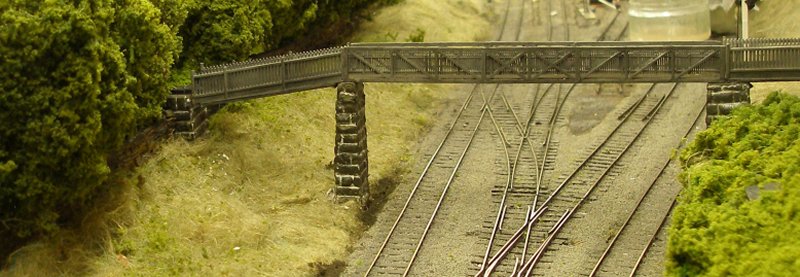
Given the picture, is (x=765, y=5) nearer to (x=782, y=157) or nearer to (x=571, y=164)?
(x=571, y=164)

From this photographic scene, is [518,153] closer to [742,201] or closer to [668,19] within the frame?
[668,19]

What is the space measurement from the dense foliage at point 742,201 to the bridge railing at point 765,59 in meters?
2.54

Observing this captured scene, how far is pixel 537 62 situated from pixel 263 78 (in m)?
8.26

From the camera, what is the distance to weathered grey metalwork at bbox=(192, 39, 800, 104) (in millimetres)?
31703

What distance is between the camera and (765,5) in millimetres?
54469

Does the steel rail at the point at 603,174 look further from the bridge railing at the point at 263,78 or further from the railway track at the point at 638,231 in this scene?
the bridge railing at the point at 263,78

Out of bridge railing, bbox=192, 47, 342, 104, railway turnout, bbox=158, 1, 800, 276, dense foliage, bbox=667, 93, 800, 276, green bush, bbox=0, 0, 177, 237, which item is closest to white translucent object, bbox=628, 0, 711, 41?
railway turnout, bbox=158, 1, 800, 276

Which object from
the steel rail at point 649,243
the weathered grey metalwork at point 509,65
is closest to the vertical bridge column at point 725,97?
the weathered grey metalwork at point 509,65

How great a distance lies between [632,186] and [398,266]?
9.20 m

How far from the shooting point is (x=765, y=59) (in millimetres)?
31453

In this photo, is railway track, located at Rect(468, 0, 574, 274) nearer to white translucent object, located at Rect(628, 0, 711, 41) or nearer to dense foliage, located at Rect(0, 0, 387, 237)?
white translucent object, located at Rect(628, 0, 711, 41)

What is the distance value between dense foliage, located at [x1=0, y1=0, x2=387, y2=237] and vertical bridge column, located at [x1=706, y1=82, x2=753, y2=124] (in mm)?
15530

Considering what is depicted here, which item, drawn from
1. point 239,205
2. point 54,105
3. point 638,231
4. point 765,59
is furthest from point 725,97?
point 54,105

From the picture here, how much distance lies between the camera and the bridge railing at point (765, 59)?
103ft
